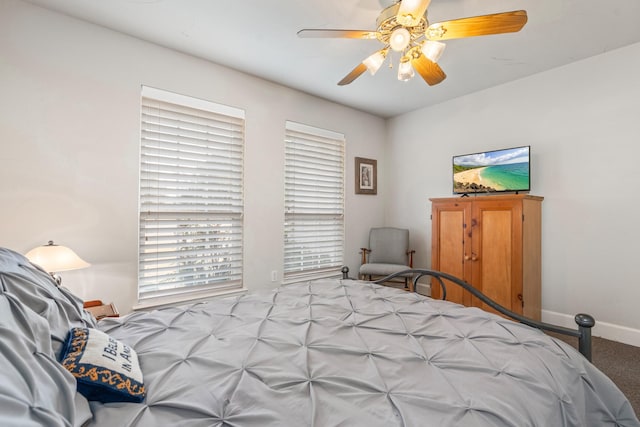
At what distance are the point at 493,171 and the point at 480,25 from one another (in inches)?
83.1

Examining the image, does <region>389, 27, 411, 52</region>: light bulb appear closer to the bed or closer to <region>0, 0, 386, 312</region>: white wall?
the bed

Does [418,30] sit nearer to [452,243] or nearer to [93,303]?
[452,243]

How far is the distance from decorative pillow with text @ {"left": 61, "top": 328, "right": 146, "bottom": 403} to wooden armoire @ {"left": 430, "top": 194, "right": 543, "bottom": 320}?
3143 millimetres

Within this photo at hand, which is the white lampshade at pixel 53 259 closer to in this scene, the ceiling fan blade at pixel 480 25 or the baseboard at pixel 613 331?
the ceiling fan blade at pixel 480 25

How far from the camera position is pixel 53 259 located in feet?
Answer: 6.37

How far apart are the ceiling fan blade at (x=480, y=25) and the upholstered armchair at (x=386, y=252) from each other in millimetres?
2698

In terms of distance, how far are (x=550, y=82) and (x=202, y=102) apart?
365cm

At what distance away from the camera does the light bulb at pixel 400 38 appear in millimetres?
1814

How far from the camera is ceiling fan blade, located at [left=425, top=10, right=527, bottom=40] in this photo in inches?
61.8

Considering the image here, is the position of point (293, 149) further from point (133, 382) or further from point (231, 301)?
point (133, 382)

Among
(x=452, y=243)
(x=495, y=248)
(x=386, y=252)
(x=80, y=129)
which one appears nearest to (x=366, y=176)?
(x=386, y=252)

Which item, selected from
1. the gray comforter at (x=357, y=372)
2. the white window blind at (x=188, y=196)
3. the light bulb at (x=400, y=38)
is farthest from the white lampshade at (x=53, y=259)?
the light bulb at (x=400, y=38)

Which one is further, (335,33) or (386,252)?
(386,252)

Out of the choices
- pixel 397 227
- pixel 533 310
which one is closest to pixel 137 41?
pixel 397 227
